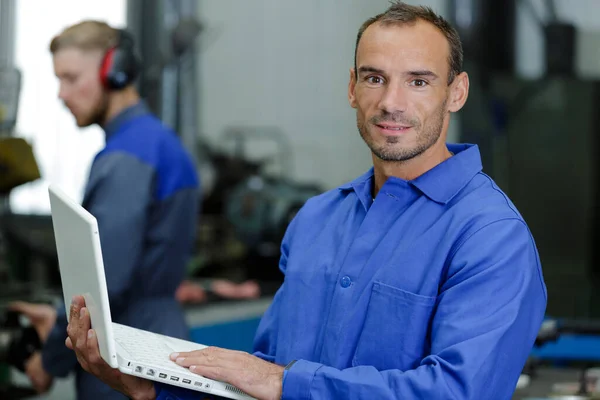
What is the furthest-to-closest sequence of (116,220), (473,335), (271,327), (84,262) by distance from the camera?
(116,220) → (271,327) → (84,262) → (473,335)

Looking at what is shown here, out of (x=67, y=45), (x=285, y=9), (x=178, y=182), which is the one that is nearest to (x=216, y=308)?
(x=178, y=182)

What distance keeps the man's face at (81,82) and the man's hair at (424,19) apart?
1049mm

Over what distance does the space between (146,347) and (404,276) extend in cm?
40

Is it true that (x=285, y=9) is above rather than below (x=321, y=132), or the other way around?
above

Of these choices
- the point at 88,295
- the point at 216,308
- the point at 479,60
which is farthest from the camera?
the point at 479,60

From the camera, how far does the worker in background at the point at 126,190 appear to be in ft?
6.84

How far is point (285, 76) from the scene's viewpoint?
4902mm

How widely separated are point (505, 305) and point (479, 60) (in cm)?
332

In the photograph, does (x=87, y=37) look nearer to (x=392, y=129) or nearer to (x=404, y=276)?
(x=392, y=129)

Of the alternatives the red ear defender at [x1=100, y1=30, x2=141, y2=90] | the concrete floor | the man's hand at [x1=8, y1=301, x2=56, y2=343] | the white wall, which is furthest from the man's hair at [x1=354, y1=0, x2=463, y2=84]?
the white wall

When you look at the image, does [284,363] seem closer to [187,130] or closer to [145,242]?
[145,242]

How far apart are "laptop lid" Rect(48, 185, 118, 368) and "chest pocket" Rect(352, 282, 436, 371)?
0.35 m

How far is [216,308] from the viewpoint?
3576mm

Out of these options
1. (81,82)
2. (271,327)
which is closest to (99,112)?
(81,82)
